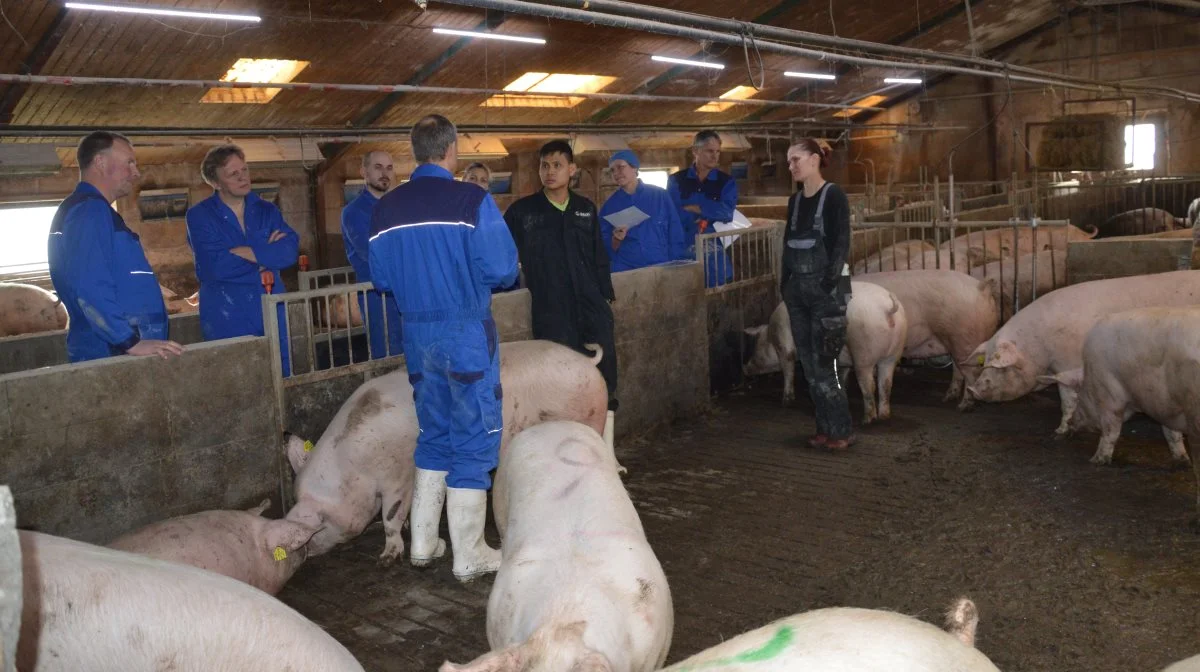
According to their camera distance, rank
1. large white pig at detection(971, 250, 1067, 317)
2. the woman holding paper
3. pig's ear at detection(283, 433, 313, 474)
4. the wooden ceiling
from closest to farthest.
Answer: pig's ear at detection(283, 433, 313, 474), the woman holding paper, large white pig at detection(971, 250, 1067, 317), the wooden ceiling

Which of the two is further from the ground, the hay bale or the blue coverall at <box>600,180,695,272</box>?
the hay bale

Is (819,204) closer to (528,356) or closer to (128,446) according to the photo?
(528,356)

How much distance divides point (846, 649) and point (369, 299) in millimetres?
4665

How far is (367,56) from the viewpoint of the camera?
12.4 metres

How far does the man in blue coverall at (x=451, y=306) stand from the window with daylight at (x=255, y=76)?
27.6 ft

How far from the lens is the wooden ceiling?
32.7 ft

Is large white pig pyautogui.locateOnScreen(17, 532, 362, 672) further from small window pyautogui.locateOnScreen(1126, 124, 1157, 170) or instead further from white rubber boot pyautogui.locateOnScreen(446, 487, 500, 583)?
small window pyautogui.locateOnScreen(1126, 124, 1157, 170)

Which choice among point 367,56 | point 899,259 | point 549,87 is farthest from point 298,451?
point 549,87

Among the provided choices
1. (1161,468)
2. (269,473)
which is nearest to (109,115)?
(269,473)

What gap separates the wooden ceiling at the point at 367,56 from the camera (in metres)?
9.97

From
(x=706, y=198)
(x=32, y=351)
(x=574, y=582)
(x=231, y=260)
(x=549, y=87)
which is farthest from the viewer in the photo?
(x=549, y=87)

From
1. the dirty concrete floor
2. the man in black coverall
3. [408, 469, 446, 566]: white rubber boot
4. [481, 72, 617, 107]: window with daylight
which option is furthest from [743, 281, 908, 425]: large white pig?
[481, 72, 617, 107]: window with daylight

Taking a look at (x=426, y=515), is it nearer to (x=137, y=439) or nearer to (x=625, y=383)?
(x=137, y=439)

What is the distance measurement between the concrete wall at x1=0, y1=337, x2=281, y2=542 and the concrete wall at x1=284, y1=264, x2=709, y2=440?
5.47 feet
